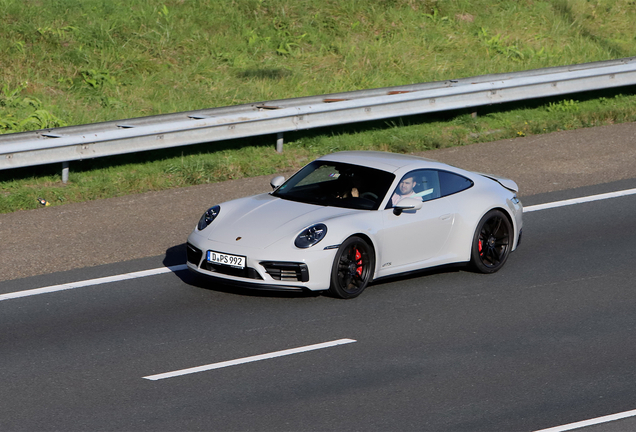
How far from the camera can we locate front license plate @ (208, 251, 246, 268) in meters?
8.79

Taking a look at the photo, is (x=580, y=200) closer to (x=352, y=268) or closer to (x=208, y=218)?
(x=352, y=268)

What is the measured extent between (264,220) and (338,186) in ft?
3.36

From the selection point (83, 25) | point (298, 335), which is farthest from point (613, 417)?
point (83, 25)

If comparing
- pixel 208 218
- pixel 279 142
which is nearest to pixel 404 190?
pixel 208 218

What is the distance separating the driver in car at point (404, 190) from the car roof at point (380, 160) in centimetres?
17

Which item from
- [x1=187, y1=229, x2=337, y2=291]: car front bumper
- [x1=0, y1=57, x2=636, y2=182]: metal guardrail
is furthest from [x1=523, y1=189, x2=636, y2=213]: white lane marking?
[x1=187, y1=229, x2=337, y2=291]: car front bumper

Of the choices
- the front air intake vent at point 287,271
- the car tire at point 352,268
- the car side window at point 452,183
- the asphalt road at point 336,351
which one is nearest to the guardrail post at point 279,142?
the asphalt road at point 336,351

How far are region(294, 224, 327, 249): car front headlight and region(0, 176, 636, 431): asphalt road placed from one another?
2.01 ft

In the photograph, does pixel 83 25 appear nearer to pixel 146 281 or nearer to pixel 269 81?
pixel 269 81

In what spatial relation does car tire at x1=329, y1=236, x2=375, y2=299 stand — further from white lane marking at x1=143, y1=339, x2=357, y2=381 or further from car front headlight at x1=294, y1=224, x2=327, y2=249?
white lane marking at x1=143, y1=339, x2=357, y2=381

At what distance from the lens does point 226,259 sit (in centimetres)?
888

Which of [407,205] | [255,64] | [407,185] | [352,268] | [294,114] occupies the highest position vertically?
[255,64]

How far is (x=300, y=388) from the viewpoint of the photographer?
701 cm

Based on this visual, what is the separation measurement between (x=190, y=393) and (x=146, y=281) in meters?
3.13
